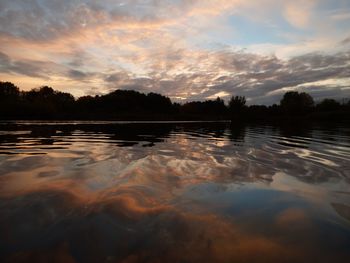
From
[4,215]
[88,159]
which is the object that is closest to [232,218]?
[4,215]

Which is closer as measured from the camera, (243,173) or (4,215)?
(4,215)

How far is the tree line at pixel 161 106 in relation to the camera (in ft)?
309

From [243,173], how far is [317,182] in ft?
7.48

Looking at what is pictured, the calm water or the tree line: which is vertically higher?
the tree line

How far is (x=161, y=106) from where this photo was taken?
133625 mm

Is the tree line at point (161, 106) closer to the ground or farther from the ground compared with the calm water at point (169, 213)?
farther from the ground

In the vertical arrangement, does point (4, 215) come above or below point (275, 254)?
above

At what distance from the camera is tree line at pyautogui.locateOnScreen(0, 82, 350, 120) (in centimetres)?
9406

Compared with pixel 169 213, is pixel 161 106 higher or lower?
higher

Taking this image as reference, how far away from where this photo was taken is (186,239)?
4203mm

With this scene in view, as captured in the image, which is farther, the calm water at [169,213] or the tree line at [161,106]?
the tree line at [161,106]

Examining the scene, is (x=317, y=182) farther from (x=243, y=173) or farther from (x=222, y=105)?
(x=222, y=105)

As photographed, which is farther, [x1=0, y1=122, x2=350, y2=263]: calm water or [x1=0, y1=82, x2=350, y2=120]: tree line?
[x1=0, y1=82, x2=350, y2=120]: tree line

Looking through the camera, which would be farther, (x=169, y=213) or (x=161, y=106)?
(x=161, y=106)
